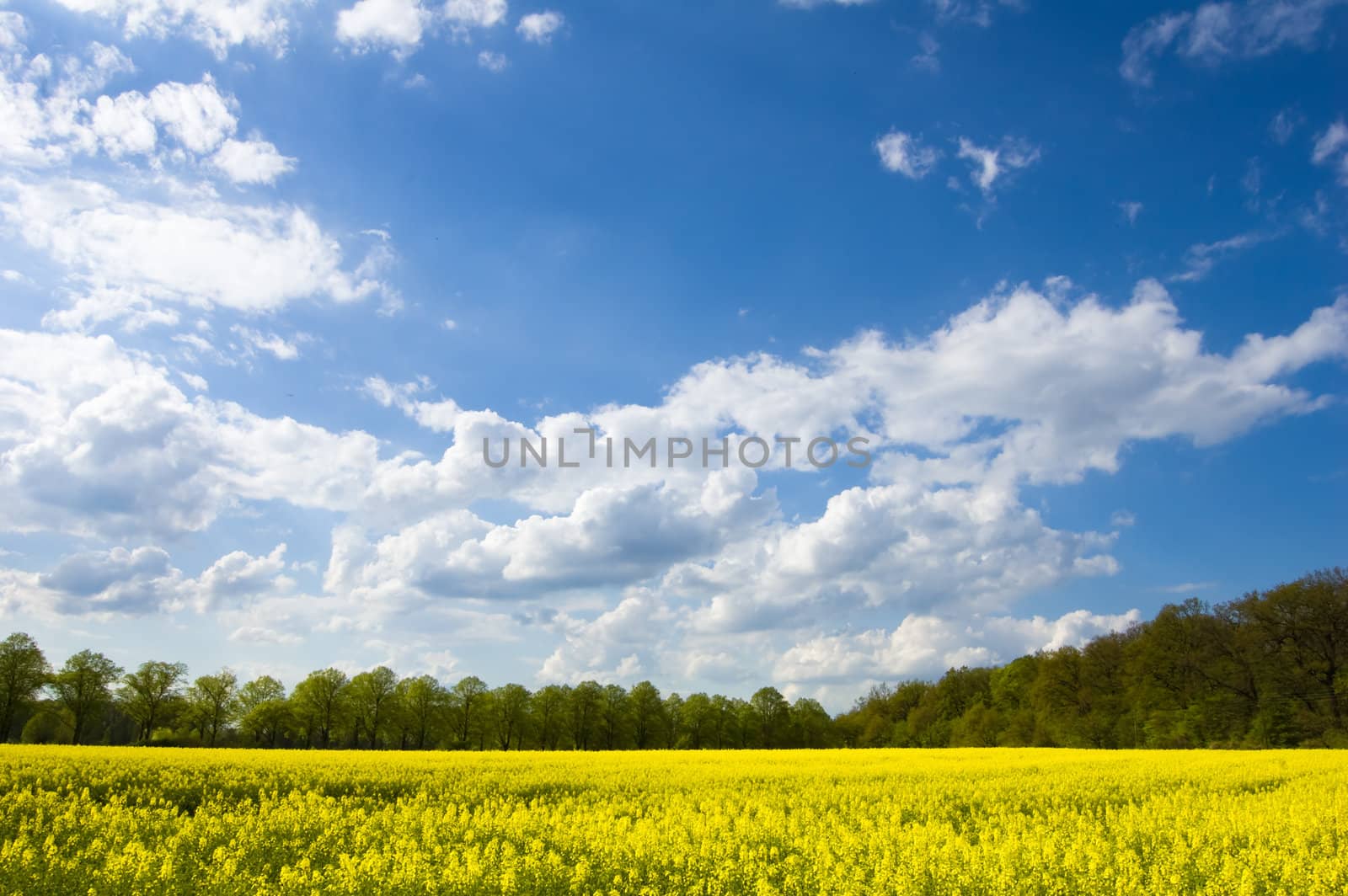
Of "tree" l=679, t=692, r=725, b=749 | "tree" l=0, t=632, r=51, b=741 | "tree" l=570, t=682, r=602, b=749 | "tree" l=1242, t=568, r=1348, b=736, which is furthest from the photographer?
"tree" l=679, t=692, r=725, b=749

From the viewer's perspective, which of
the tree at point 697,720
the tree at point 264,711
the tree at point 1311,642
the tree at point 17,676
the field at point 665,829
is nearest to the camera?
the field at point 665,829

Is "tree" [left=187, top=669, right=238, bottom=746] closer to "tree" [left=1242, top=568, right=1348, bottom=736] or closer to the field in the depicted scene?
the field

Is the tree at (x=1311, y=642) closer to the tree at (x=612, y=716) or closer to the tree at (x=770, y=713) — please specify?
the tree at (x=770, y=713)

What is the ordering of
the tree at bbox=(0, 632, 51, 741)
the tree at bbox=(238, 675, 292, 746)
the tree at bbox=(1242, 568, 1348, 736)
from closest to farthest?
1. the tree at bbox=(1242, 568, 1348, 736)
2. the tree at bbox=(0, 632, 51, 741)
3. the tree at bbox=(238, 675, 292, 746)

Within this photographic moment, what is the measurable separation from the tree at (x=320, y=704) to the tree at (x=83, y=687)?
1589cm

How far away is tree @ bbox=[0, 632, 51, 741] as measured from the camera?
6662 centimetres

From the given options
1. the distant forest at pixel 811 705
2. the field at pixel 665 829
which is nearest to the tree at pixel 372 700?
the distant forest at pixel 811 705

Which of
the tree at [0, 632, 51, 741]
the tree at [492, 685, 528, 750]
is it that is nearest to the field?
the tree at [0, 632, 51, 741]

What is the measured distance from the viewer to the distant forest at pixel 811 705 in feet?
188

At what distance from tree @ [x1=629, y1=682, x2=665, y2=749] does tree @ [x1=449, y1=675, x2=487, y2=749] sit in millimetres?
16469

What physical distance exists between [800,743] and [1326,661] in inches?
2172

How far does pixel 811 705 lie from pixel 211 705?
68426 millimetres

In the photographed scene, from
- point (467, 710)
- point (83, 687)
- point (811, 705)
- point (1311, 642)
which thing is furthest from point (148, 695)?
point (1311, 642)

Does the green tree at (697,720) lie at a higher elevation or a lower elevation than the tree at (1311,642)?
lower
